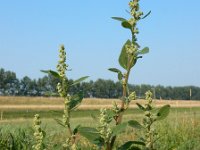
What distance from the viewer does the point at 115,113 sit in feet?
5.27

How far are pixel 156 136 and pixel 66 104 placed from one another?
34cm

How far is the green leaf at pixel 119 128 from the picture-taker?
146 centimetres

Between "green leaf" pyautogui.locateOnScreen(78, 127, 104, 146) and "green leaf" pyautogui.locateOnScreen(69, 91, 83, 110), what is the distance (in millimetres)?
93

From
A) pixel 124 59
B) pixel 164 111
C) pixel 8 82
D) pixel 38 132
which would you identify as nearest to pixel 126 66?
pixel 124 59

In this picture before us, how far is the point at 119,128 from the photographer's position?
148 centimetres

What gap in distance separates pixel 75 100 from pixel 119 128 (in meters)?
0.19

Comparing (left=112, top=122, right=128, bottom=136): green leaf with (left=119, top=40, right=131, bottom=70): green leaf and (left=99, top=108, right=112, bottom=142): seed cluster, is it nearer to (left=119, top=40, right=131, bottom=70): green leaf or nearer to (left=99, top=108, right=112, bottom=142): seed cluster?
(left=99, top=108, right=112, bottom=142): seed cluster

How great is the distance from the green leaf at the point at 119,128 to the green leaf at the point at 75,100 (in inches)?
6.1

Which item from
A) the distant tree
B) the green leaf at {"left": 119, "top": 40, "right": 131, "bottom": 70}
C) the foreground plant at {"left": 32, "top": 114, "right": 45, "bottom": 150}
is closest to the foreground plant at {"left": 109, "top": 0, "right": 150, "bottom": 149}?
the green leaf at {"left": 119, "top": 40, "right": 131, "bottom": 70}

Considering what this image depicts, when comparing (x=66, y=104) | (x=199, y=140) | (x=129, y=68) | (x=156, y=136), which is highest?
(x=129, y=68)

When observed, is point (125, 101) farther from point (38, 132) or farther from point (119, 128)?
point (38, 132)

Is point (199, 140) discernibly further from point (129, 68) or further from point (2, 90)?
point (2, 90)

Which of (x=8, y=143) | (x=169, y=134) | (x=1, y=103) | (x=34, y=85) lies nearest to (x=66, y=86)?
(x=8, y=143)

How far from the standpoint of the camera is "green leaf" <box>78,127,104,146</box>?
4.96ft
